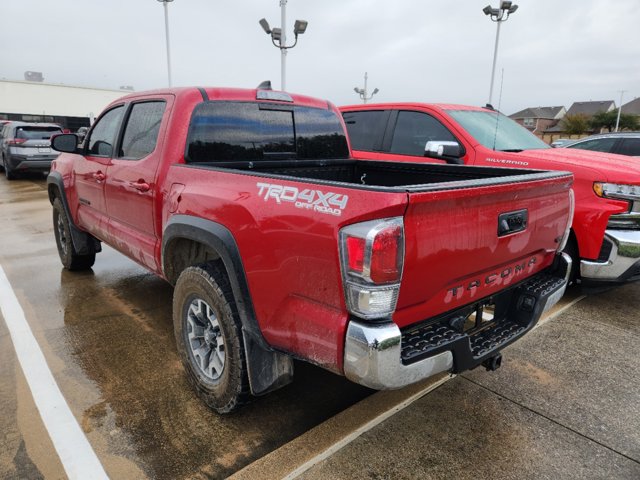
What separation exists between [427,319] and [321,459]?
0.91m

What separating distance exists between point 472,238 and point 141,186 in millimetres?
2301

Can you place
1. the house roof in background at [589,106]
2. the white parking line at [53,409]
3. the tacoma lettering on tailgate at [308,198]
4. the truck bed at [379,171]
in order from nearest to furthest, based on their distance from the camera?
the tacoma lettering on tailgate at [308,198], the white parking line at [53,409], the truck bed at [379,171], the house roof in background at [589,106]

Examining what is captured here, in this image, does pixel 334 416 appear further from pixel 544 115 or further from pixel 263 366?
pixel 544 115

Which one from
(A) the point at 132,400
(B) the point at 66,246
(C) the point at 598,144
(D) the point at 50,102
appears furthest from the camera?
(D) the point at 50,102

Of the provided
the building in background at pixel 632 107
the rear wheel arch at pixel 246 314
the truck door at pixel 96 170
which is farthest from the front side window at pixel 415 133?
the building in background at pixel 632 107

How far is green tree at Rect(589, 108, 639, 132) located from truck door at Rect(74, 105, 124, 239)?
64.1m

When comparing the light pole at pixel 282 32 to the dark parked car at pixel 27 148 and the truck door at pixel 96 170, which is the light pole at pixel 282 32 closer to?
the dark parked car at pixel 27 148

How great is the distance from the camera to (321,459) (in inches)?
92.4

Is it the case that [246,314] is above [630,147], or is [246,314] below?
below

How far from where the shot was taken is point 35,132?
13.7 m

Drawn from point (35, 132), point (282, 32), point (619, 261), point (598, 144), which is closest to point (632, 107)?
point (282, 32)

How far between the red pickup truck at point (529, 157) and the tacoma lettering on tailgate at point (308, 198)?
9.35 feet

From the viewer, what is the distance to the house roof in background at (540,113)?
77175 mm

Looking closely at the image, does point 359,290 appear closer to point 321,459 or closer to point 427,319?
point 427,319
